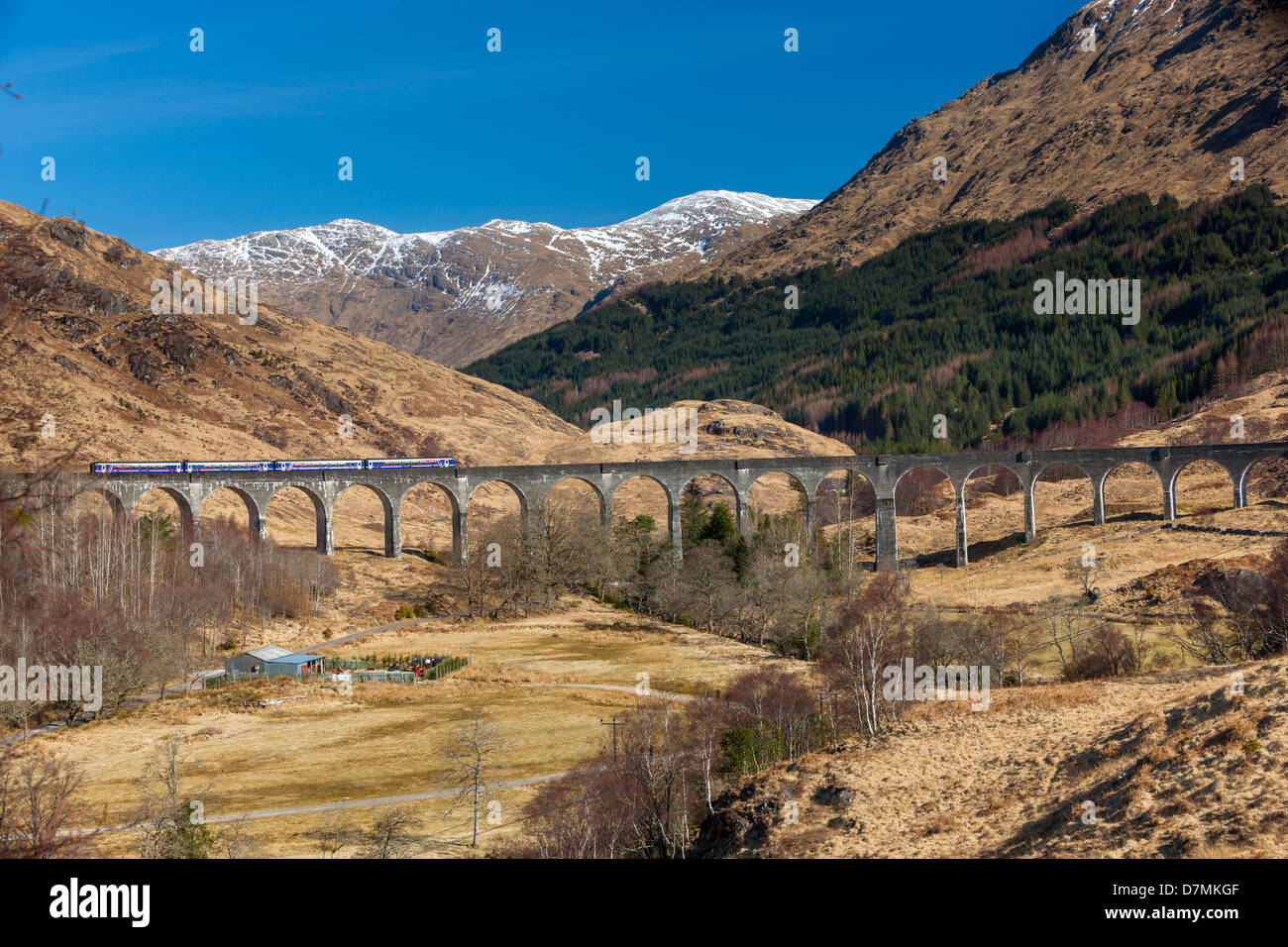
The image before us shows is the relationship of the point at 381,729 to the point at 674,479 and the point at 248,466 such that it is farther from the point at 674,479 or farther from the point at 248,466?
the point at 674,479

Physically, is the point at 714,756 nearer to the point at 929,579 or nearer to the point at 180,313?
the point at 929,579

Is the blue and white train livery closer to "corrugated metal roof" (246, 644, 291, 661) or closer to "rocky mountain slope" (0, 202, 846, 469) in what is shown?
"rocky mountain slope" (0, 202, 846, 469)

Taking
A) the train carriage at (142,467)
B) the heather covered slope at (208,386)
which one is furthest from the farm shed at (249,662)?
the heather covered slope at (208,386)

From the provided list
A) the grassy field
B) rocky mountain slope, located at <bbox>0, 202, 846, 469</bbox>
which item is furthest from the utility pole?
rocky mountain slope, located at <bbox>0, 202, 846, 469</bbox>

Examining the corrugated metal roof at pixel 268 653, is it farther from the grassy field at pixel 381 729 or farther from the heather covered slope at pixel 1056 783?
the heather covered slope at pixel 1056 783

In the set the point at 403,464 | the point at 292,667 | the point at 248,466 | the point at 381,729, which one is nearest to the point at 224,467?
the point at 248,466
